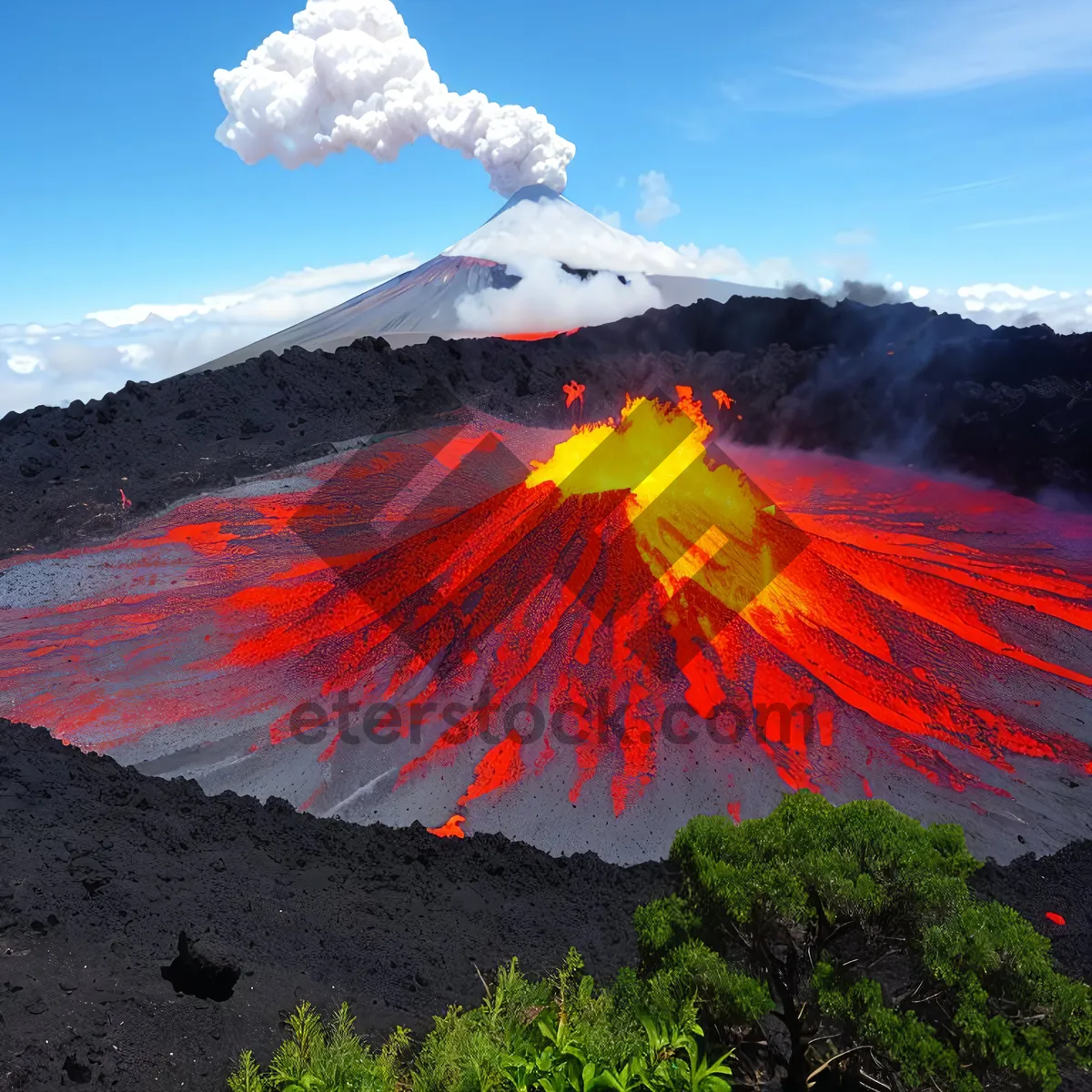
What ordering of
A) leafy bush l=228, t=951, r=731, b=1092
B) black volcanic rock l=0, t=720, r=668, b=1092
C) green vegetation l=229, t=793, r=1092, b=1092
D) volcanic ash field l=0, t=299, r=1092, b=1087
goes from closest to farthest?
leafy bush l=228, t=951, r=731, b=1092
green vegetation l=229, t=793, r=1092, b=1092
black volcanic rock l=0, t=720, r=668, b=1092
volcanic ash field l=0, t=299, r=1092, b=1087

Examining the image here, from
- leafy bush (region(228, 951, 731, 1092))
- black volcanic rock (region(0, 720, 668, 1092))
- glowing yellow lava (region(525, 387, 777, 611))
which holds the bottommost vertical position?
black volcanic rock (region(0, 720, 668, 1092))

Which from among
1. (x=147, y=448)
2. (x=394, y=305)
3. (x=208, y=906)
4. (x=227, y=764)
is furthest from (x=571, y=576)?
(x=394, y=305)

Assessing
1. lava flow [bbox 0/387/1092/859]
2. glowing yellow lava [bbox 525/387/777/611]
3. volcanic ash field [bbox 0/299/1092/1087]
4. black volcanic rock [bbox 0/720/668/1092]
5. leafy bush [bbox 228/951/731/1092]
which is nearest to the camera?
leafy bush [bbox 228/951/731/1092]

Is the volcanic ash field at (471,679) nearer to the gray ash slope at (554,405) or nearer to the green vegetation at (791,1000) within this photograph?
the gray ash slope at (554,405)

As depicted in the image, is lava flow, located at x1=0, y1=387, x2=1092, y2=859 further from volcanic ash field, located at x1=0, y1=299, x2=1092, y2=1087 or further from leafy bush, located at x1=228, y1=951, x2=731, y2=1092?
leafy bush, located at x1=228, y1=951, x2=731, y2=1092

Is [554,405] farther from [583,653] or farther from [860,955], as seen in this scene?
[860,955]

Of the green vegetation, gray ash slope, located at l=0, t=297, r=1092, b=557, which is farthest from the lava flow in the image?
the green vegetation

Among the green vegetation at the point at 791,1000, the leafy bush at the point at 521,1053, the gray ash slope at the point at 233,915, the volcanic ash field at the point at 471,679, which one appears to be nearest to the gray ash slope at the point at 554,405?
the volcanic ash field at the point at 471,679
